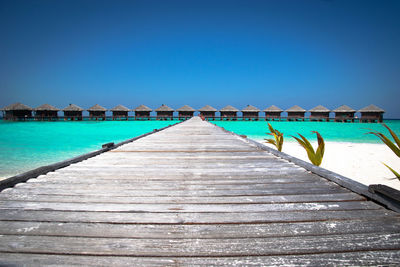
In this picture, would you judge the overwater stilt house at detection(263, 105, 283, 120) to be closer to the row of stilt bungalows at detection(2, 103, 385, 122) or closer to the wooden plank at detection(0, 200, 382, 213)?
the row of stilt bungalows at detection(2, 103, 385, 122)

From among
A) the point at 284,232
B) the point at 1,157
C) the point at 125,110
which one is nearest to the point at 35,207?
the point at 284,232

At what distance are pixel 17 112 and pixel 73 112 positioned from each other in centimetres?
788

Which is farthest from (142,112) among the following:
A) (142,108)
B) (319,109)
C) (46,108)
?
(319,109)

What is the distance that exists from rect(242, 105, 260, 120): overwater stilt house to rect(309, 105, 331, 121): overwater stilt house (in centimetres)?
931

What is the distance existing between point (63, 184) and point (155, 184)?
0.84 m

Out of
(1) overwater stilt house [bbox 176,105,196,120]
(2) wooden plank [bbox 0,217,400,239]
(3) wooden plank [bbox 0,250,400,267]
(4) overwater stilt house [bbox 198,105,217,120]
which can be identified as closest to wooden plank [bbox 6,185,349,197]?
(2) wooden plank [bbox 0,217,400,239]

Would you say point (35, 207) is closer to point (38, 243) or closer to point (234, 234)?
point (38, 243)

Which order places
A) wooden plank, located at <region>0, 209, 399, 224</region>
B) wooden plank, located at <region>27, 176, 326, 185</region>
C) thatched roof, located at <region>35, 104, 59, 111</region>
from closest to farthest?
wooden plank, located at <region>0, 209, 399, 224</region> < wooden plank, located at <region>27, 176, 326, 185</region> < thatched roof, located at <region>35, 104, 59, 111</region>

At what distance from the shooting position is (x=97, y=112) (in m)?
36.5

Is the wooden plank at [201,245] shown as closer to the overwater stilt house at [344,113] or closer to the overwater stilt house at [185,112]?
the overwater stilt house at [185,112]

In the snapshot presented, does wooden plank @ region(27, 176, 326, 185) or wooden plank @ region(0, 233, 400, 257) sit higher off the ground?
wooden plank @ region(27, 176, 326, 185)

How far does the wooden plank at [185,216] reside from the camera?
128 cm

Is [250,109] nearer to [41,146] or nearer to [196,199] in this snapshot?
[41,146]

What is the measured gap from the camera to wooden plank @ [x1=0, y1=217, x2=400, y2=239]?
114 cm
